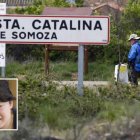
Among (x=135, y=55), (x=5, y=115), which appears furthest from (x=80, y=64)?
(x=135, y=55)

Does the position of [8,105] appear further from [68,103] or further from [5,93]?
[68,103]

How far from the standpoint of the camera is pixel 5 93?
5.67 metres

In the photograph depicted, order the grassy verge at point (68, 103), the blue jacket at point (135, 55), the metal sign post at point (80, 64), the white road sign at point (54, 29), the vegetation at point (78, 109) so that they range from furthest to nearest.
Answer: the blue jacket at point (135, 55), the metal sign post at point (80, 64), the white road sign at point (54, 29), the grassy verge at point (68, 103), the vegetation at point (78, 109)

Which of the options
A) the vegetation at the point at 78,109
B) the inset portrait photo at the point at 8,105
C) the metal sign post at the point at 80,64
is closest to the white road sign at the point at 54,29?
the metal sign post at the point at 80,64

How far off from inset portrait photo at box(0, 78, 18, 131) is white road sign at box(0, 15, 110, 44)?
1635 millimetres

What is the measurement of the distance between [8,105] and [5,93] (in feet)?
0.63

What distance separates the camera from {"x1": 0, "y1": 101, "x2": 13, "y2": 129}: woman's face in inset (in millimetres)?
5374

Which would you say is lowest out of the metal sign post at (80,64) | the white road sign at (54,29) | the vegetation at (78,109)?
the vegetation at (78,109)

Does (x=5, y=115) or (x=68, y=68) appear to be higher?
(x=68, y=68)

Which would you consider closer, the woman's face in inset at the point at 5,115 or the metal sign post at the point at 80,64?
the woman's face in inset at the point at 5,115

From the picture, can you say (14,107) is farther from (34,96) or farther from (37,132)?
(34,96)

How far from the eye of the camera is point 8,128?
5359 millimetres

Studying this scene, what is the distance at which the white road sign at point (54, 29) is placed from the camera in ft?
23.9

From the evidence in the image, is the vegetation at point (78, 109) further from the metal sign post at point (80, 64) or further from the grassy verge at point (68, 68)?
the grassy verge at point (68, 68)
